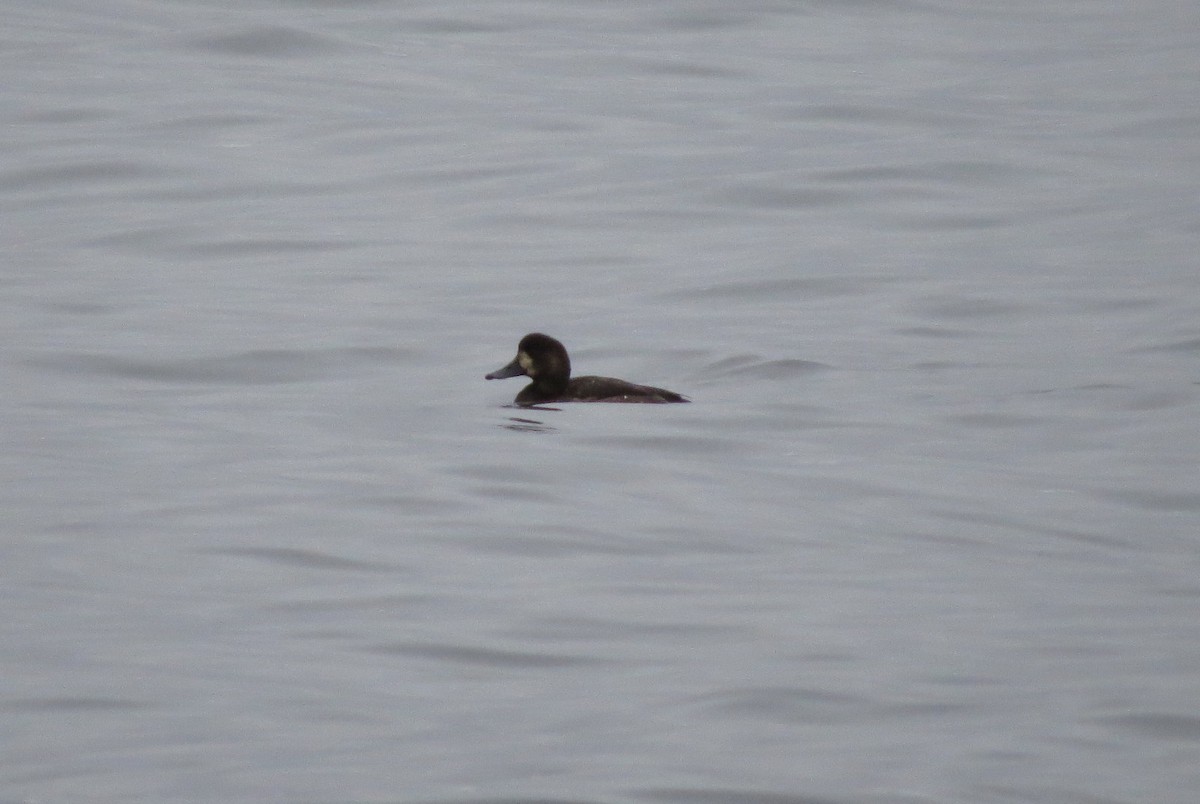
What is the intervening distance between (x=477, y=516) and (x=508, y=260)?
9649 mm

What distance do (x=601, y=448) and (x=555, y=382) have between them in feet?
4.73

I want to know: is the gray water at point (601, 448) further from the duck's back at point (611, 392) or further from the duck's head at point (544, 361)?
the duck's head at point (544, 361)

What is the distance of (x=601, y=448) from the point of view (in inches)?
446

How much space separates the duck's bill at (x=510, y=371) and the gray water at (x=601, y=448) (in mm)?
196

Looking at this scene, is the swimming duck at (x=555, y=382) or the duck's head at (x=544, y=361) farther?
the duck's head at (x=544, y=361)

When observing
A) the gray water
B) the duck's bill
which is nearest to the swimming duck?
the duck's bill

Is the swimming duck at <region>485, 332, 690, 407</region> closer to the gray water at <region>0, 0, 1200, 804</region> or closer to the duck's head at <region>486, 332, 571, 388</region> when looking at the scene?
the duck's head at <region>486, 332, 571, 388</region>

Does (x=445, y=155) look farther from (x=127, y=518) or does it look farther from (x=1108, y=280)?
(x=127, y=518)

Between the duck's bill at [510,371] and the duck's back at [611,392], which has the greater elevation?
the duck's bill at [510,371]

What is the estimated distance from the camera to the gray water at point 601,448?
6656mm

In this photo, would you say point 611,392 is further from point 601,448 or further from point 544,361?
point 601,448

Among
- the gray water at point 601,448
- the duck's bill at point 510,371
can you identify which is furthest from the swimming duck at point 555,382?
the gray water at point 601,448

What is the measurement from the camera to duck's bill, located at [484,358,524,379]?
1282 cm

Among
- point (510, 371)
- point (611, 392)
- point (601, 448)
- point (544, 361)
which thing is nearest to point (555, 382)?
point (544, 361)
